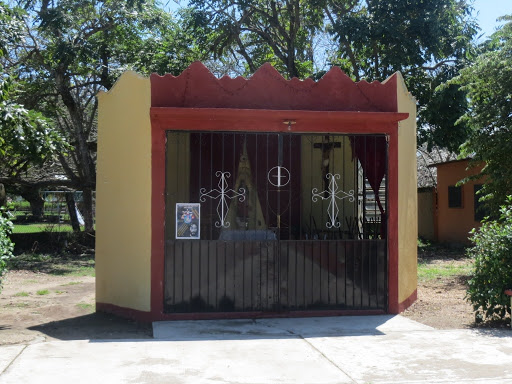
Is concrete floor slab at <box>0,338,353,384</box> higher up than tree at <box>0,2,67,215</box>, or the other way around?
tree at <box>0,2,67,215</box>

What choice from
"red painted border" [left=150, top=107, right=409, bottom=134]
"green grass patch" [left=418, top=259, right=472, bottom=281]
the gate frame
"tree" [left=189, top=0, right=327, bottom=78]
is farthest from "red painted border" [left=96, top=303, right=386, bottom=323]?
"tree" [left=189, top=0, right=327, bottom=78]

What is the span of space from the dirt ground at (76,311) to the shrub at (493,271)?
309 millimetres

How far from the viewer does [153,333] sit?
7.21 m

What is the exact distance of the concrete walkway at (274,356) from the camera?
547 cm

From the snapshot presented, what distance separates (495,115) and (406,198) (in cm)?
457

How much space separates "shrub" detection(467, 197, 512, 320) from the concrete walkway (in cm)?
41

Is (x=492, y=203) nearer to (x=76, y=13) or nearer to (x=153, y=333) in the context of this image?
(x=153, y=333)

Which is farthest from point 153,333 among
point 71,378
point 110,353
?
point 71,378

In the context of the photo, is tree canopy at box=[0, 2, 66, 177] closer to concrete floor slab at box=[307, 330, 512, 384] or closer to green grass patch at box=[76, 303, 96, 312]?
green grass patch at box=[76, 303, 96, 312]

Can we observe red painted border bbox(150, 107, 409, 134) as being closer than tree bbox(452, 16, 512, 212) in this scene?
Yes

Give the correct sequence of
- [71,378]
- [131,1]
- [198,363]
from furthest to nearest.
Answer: [131,1], [198,363], [71,378]

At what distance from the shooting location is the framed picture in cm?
807

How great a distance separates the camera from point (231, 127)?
8062 millimetres

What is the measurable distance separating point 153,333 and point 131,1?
12622mm
